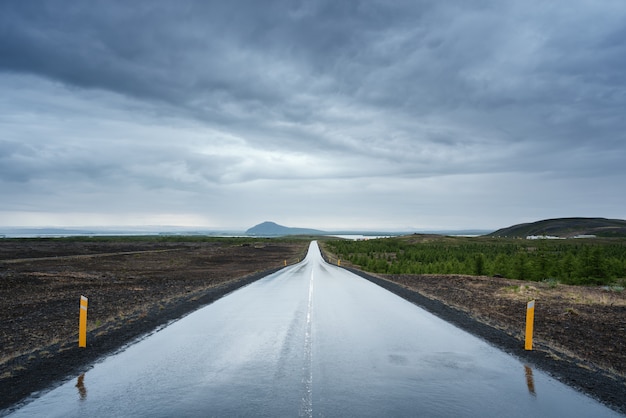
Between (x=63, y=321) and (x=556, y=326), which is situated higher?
(x=556, y=326)

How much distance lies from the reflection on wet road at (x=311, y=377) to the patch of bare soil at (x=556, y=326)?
2.23 ft

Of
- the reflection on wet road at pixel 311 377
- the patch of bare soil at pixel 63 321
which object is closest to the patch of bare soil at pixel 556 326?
the reflection on wet road at pixel 311 377

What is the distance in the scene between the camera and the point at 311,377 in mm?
7586

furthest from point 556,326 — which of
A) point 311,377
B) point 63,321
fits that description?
point 63,321

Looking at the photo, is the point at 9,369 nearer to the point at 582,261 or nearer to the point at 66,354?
the point at 66,354

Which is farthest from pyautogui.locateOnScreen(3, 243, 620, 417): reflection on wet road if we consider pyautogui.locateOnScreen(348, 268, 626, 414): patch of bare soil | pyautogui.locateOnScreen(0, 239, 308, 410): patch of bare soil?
pyautogui.locateOnScreen(0, 239, 308, 410): patch of bare soil

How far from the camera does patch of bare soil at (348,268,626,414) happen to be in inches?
328

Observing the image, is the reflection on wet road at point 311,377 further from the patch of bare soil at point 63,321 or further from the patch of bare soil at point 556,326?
the patch of bare soil at point 63,321

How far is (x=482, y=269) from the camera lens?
4003cm

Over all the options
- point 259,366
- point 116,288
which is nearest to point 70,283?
point 116,288

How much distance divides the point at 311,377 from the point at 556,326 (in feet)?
33.8

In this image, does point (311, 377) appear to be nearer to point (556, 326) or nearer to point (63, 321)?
point (556, 326)

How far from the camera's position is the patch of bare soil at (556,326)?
8.33 m

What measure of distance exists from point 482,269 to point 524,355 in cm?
3236
